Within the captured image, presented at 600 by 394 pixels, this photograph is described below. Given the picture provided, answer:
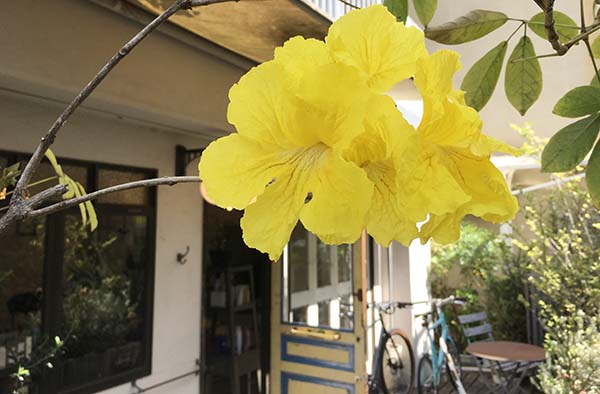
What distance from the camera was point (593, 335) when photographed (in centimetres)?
384

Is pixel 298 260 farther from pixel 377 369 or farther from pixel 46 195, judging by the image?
pixel 46 195

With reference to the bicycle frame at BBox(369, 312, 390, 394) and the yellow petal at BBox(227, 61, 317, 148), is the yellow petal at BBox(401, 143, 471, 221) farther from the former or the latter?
the bicycle frame at BBox(369, 312, 390, 394)

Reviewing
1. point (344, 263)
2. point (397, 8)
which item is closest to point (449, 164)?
point (397, 8)

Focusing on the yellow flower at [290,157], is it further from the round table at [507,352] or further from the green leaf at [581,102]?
the round table at [507,352]

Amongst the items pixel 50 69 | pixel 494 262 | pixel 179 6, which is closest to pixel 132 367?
pixel 50 69

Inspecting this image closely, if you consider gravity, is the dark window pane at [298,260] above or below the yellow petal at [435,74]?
below

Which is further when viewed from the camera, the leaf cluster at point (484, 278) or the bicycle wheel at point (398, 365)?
the leaf cluster at point (484, 278)

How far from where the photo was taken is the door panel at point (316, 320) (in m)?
4.08

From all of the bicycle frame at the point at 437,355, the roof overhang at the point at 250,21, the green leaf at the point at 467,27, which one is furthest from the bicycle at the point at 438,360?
the green leaf at the point at 467,27

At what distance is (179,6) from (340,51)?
26cm

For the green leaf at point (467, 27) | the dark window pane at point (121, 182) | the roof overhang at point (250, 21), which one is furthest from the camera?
the dark window pane at point (121, 182)

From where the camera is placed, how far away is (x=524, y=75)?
837 mm

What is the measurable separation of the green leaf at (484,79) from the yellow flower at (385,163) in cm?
51

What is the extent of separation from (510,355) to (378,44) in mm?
5376
